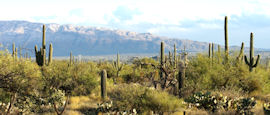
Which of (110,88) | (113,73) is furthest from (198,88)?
(113,73)

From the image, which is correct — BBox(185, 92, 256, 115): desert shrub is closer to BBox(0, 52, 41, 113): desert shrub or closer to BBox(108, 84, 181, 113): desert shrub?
BBox(108, 84, 181, 113): desert shrub

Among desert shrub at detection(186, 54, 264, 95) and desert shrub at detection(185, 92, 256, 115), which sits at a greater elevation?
desert shrub at detection(186, 54, 264, 95)

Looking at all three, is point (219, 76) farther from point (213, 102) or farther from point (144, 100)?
point (144, 100)

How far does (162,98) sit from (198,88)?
4285 mm

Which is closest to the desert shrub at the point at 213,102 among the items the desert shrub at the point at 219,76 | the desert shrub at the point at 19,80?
the desert shrub at the point at 219,76

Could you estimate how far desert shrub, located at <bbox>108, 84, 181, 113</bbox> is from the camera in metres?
12.5

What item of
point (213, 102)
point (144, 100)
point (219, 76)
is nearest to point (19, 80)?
point (144, 100)

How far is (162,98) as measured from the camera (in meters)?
12.5

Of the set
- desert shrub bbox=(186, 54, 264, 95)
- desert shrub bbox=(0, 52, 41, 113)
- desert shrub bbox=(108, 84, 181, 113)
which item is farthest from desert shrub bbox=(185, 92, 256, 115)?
desert shrub bbox=(0, 52, 41, 113)

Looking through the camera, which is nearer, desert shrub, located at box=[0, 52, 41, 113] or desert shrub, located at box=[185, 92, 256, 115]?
desert shrub, located at box=[0, 52, 41, 113]

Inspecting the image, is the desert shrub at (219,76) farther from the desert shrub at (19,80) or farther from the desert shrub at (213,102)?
the desert shrub at (19,80)

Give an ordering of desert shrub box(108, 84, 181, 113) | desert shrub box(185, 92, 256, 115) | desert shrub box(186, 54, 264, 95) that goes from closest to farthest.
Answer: desert shrub box(108, 84, 181, 113), desert shrub box(185, 92, 256, 115), desert shrub box(186, 54, 264, 95)

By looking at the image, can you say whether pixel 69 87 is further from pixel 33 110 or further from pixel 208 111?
pixel 208 111

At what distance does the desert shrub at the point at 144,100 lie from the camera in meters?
12.5
